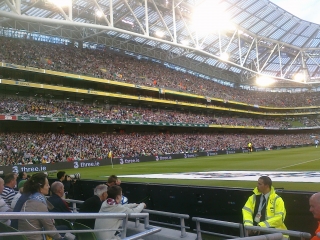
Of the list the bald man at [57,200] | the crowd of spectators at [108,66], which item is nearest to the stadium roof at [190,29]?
the crowd of spectators at [108,66]

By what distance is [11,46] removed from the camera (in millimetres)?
36906

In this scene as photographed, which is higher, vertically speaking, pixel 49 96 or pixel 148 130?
pixel 49 96

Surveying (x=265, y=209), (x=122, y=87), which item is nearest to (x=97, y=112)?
(x=122, y=87)

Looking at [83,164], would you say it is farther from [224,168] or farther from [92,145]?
[224,168]

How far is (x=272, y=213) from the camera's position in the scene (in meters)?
4.76

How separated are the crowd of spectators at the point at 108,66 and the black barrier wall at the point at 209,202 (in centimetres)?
3071

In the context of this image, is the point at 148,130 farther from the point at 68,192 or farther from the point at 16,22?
the point at 68,192

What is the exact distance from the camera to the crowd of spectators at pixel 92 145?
3052 centimetres

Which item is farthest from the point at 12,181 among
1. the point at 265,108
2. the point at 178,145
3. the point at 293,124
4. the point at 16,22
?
the point at 293,124

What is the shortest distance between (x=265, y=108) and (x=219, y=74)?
50.1ft

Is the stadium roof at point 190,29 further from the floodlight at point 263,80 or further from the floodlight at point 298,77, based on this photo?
the floodlight at point 263,80

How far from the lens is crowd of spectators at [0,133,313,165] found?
3052 cm

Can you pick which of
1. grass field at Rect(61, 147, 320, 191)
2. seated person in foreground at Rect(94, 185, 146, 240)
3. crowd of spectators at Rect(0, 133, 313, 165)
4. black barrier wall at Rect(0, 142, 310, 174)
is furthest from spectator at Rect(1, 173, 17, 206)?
crowd of spectators at Rect(0, 133, 313, 165)

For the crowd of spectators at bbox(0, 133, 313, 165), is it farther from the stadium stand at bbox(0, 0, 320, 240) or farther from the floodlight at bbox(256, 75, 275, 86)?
the floodlight at bbox(256, 75, 275, 86)
